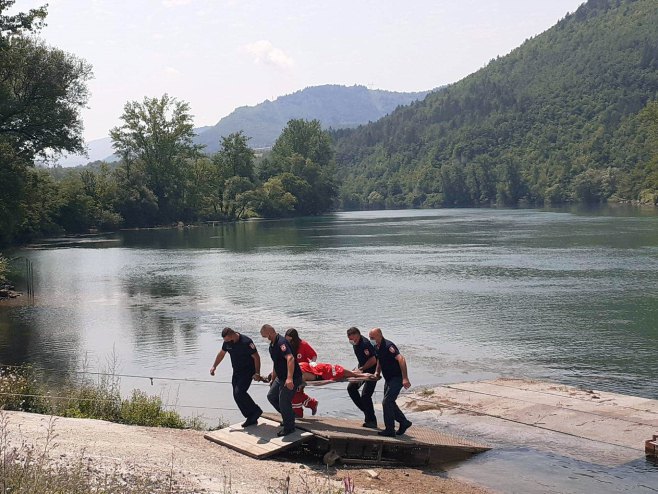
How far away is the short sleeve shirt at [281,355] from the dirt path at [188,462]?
1.72 meters

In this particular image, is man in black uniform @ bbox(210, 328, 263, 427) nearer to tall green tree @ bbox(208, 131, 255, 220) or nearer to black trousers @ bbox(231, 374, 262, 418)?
black trousers @ bbox(231, 374, 262, 418)

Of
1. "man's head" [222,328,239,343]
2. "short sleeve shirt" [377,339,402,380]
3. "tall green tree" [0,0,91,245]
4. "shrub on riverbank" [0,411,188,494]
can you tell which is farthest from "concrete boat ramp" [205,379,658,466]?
"tall green tree" [0,0,91,245]

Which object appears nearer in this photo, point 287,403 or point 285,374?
point 287,403

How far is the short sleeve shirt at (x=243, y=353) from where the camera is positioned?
15.8 metres

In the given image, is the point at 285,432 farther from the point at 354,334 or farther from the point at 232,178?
the point at 232,178

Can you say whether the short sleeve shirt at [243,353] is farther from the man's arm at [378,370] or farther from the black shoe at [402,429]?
the black shoe at [402,429]

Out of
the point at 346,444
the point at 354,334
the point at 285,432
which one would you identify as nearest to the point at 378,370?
the point at 354,334

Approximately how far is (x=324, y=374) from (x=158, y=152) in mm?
121093

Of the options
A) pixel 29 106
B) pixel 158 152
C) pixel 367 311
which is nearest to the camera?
pixel 367 311

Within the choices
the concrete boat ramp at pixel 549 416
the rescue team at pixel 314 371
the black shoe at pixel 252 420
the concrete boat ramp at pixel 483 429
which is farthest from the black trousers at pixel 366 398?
the concrete boat ramp at pixel 549 416

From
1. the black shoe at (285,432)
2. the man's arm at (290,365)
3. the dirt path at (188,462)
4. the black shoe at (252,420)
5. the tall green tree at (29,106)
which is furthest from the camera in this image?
the tall green tree at (29,106)

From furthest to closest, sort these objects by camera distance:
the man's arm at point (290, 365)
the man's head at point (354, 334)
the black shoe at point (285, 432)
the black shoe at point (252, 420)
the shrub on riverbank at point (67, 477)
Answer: the black shoe at point (252, 420)
the man's head at point (354, 334)
the black shoe at point (285, 432)
the man's arm at point (290, 365)
the shrub on riverbank at point (67, 477)

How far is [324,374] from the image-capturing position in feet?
52.2

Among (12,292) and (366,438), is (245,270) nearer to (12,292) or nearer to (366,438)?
(12,292)
